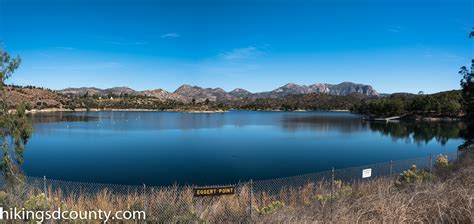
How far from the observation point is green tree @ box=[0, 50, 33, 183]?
9172mm

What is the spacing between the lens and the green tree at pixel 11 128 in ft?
30.1

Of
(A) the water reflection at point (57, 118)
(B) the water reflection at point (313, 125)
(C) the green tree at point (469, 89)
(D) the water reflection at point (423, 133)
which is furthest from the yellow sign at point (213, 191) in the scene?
(A) the water reflection at point (57, 118)

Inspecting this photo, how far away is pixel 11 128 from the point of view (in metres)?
9.33

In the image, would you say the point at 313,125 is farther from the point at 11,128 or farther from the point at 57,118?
the point at 11,128

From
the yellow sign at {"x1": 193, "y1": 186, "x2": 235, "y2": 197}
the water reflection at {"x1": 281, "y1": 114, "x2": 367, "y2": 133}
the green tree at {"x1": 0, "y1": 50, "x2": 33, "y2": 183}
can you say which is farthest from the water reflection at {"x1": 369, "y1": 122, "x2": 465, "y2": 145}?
the green tree at {"x1": 0, "y1": 50, "x2": 33, "y2": 183}

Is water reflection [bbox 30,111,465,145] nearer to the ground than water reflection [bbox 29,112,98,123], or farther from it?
nearer to the ground

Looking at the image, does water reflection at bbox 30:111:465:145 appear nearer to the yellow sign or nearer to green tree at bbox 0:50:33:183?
the yellow sign

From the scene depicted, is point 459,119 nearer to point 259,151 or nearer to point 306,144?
point 306,144

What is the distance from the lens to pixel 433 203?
5777 millimetres

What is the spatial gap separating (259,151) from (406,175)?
86.7 ft

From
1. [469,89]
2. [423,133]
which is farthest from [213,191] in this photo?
[423,133]

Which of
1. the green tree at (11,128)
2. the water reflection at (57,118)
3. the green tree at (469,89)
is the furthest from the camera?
the water reflection at (57,118)

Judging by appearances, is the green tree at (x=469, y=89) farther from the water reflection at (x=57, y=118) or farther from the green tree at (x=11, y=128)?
the water reflection at (x=57, y=118)

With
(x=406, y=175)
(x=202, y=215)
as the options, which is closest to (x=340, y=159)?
(x=406, y=175)
